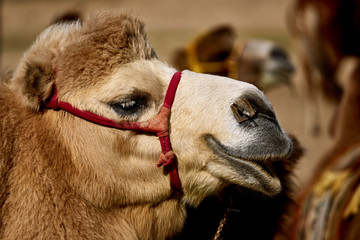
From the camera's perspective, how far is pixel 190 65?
5086 mm

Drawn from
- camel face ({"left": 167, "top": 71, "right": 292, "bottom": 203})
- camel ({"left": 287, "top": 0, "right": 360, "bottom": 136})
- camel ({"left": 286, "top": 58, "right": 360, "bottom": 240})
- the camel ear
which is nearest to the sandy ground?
camel ({"left": 287, "top": 0, "right": 360, "bottom": 136})

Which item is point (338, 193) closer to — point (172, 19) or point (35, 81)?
point (35, 81)

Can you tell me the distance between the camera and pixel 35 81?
2092 millimetres

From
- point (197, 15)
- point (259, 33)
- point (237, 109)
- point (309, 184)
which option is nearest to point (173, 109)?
point (237, 109)

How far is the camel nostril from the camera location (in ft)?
6.54

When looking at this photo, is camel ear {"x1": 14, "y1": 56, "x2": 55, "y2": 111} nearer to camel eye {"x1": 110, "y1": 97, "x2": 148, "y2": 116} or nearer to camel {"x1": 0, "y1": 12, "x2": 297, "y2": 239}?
camel {"x1": 0, "y1": 12, "x2": 297, "y2": 239}

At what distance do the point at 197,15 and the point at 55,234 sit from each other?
1857cm

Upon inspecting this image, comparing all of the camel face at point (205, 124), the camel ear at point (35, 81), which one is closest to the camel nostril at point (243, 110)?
the camel face at point (205, 124)

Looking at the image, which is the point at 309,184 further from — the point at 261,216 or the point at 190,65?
the point at 190,65

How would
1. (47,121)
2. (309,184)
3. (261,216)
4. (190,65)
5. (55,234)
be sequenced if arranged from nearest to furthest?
(55,234), (47,121), (261,216), (309,184), (190,65)

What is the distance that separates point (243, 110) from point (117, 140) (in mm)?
580

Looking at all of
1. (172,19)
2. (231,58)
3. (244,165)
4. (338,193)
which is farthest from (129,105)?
(172,19)

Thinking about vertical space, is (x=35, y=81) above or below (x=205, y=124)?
above

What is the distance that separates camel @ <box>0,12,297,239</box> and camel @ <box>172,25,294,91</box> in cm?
284
